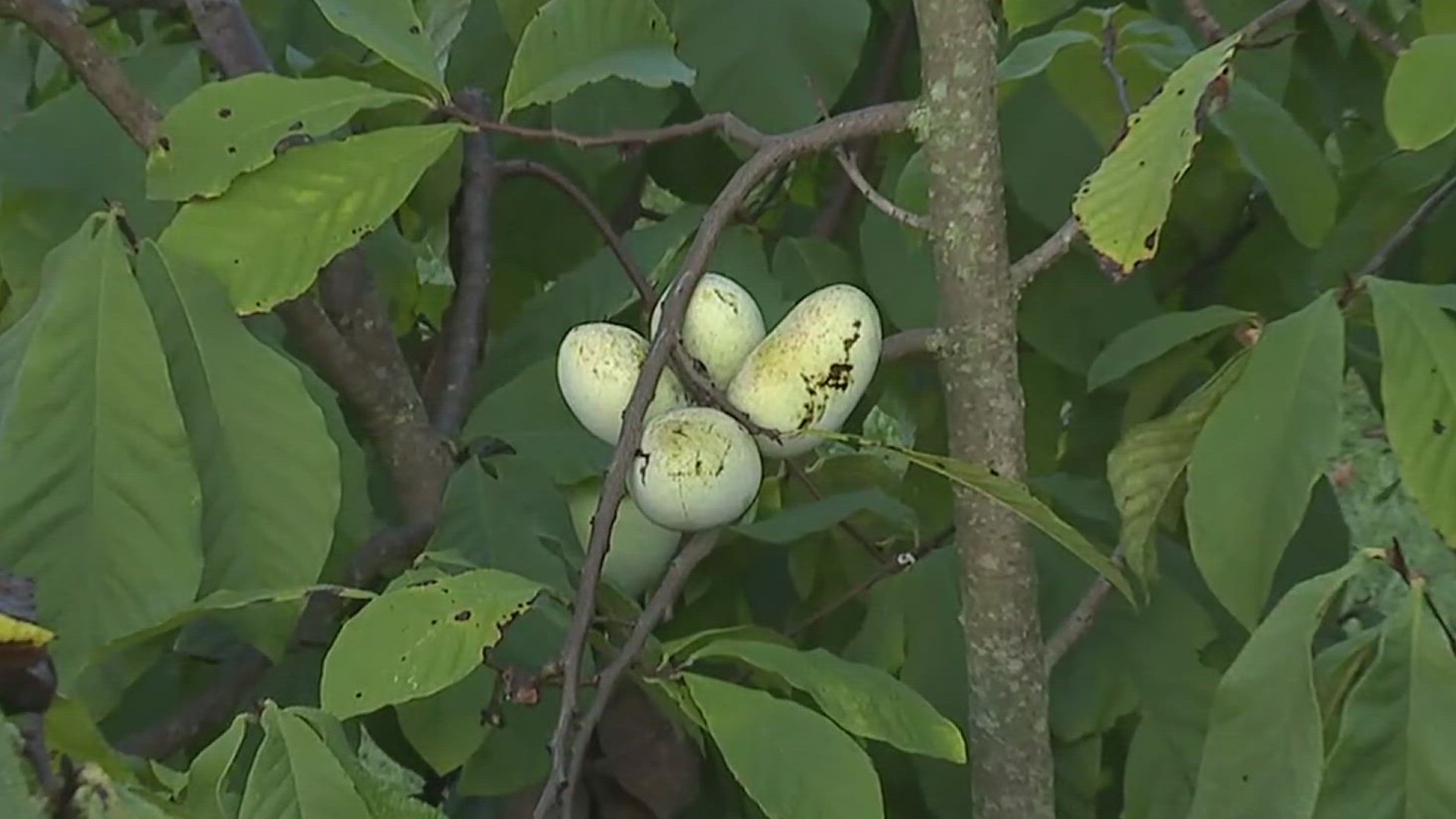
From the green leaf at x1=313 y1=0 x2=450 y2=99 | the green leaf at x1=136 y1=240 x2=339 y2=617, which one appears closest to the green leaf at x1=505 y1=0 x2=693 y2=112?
the green leaf at x1=313 y1=0 x2=450 y2=99

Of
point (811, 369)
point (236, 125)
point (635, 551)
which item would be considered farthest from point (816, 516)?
point (236, 125)

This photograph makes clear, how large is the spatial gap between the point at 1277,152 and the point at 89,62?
0.52m

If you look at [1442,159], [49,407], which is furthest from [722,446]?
[1442,159]

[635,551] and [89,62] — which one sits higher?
[89,62]

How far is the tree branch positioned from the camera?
25.2 inches

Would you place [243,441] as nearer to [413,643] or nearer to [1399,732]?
[413,643]

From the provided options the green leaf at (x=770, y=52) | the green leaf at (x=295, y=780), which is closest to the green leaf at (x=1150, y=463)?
the green leaf at (x=770, y=52)

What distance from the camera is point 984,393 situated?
0.57 m

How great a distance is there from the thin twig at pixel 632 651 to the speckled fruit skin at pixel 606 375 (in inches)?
2.0

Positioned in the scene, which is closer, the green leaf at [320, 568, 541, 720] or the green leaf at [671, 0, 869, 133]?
the green leaf at [320, 568, 541, 720]

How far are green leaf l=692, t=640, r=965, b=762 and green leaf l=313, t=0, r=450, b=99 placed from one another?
0.24 m

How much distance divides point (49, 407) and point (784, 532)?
1.04 ft

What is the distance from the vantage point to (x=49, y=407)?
56 cm

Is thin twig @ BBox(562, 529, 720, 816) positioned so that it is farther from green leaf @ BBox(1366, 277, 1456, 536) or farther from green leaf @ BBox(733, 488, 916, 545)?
green leaf @ BBox(1366, 277, 1456, 536)
